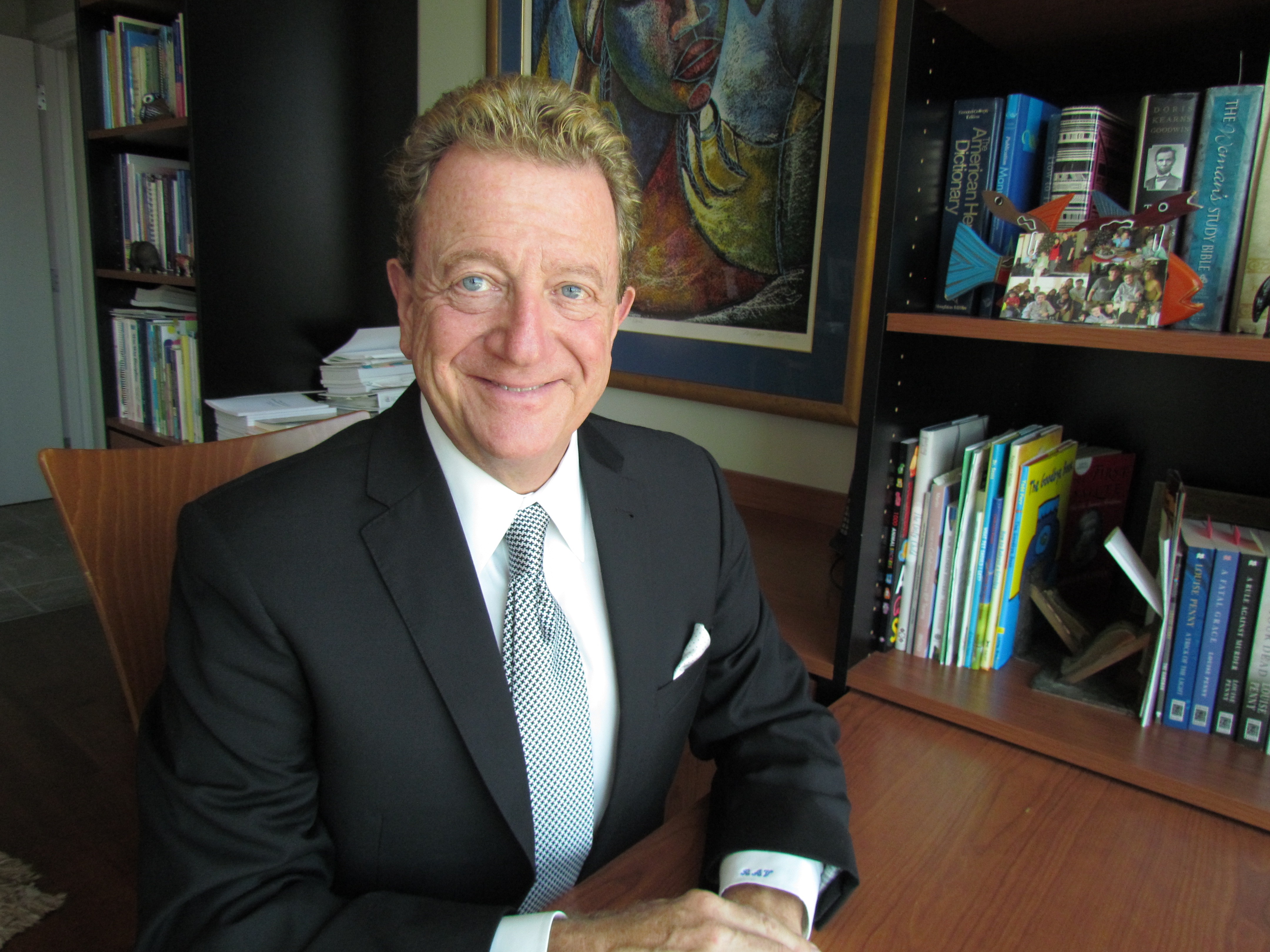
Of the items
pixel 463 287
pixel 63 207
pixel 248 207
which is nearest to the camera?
pixel 463 287

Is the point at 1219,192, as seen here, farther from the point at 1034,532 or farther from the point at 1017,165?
the point at 1034,532

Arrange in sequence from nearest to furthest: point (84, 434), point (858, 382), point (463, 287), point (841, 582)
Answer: point (463, 287) < point (841, 582) < point (858, 382) < point (84, 434)

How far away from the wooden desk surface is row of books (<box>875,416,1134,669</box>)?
21 cm

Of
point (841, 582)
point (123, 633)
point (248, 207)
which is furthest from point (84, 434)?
point (841, 582)

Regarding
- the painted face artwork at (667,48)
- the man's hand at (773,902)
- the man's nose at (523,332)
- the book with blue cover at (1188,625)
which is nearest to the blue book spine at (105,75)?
the painted face artwork at (667,48)

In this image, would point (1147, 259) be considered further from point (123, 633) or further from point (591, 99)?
point (123, 633)

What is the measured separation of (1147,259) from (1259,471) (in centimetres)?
50

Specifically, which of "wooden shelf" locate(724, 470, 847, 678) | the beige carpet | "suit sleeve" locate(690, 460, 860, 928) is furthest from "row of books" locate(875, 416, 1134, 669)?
the beige carpet

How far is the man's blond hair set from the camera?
87cm

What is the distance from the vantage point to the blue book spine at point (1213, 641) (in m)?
1.04

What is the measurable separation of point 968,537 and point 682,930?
0.72 m

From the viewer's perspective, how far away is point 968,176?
46.6 inches

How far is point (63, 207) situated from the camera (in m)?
4.52

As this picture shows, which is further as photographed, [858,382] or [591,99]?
[858,382]
